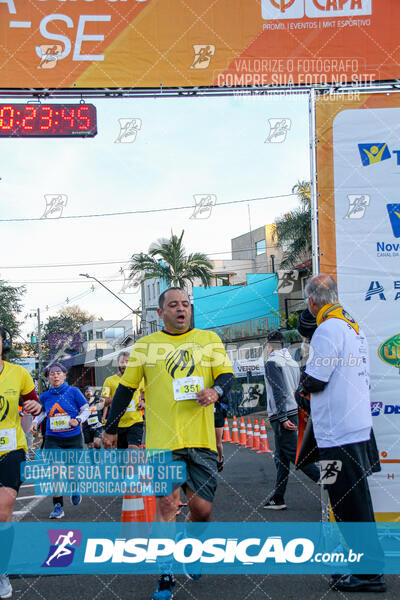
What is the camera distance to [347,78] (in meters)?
6.45

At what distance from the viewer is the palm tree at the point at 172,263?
37.8m

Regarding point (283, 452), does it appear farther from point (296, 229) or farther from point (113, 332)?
point (113, 332)

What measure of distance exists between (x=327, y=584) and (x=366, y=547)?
18.5 inches

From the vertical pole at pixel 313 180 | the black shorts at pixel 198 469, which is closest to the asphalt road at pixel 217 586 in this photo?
the black shorts at pixel 198 469

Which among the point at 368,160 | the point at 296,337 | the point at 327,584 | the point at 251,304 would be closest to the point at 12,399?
the point at 327,584

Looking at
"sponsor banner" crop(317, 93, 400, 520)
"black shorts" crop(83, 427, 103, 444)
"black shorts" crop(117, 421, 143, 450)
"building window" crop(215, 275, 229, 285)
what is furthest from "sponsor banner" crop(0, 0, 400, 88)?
"building window" crop(215, 275, 229, 285)

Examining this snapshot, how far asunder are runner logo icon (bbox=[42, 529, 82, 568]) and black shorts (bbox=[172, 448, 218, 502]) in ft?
5.17

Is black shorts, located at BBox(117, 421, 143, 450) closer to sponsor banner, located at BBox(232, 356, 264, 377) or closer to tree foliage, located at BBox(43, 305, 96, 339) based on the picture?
sponsor banner, located at BBox(232, 356, 264, 377)

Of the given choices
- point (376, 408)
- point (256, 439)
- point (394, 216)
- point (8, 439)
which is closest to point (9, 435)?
point (8, 439)

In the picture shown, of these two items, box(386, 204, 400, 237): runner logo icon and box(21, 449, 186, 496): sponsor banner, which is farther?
box(21, 449, 186, 496): sponsor banner

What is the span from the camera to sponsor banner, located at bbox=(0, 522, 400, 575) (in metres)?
4.44

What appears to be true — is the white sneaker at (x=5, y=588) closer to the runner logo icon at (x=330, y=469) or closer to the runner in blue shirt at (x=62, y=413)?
the runner logo icon at (x=330, y=469)

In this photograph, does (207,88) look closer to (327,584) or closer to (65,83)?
(65,83)

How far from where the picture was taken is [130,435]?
31.3 ft
